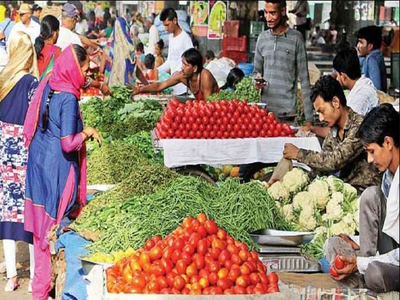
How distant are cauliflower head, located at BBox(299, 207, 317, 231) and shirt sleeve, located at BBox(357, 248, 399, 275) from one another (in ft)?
4.36

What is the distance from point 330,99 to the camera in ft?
19.6

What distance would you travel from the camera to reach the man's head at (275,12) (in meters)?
8.46

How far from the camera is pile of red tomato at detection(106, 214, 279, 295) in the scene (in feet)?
13.4

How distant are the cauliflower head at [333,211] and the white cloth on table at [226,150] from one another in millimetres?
2143

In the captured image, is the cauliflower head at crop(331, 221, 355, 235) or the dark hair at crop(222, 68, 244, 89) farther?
the dark hair at crop(222, 68, 244, 89)

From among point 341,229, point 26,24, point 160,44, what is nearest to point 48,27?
point 26,24

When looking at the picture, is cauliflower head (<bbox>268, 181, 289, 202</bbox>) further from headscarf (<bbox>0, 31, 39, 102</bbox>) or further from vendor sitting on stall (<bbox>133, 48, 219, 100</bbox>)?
vendor sitting on stall (<bbox>133, 48, 219, 100</bbox>)

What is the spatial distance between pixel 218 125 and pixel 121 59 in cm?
456

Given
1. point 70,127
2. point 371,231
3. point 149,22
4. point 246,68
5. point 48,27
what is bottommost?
point 371,231

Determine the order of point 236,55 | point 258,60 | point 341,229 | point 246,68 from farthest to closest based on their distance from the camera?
point 236,55 → point 246,68 → point 258,60 → point 341,229

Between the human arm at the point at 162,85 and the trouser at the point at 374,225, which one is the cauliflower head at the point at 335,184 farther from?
the human arm at the point at 162,85

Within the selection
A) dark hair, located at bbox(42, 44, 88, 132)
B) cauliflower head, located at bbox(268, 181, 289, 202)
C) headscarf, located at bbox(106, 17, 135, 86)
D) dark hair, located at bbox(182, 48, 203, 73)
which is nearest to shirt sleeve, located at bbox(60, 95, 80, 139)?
dark hair, located at bbox(42, 44, 88, 132)

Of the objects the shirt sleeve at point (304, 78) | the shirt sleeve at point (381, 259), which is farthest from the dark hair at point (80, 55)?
the shirt sleeve at point (304, 78)

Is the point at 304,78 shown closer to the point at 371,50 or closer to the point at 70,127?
the point at 371,50
